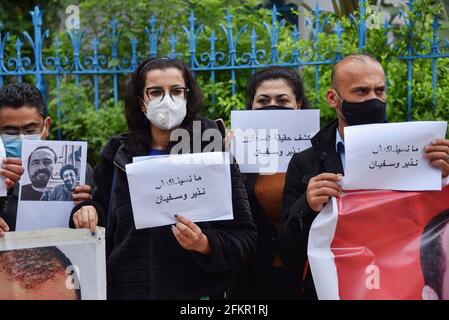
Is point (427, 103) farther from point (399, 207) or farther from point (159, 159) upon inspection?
point (159, 159)

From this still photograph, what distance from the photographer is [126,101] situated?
3.39 m

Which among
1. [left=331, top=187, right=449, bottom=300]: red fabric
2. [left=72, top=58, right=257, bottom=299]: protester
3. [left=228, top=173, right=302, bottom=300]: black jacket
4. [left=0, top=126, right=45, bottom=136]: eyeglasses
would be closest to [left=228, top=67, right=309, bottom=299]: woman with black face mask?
[left=228, top=173, right=302, bottom=300]: black jacket

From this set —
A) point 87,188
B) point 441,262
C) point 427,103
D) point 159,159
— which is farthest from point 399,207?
point 427,103

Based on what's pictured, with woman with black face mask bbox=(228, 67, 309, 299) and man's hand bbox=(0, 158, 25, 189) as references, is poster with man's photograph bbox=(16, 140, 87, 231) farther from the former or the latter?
woman with black face mask bbox=(228, 67, 309, 299)

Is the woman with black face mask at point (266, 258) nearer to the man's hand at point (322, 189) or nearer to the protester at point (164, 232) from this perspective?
the protester at point (164, 232)

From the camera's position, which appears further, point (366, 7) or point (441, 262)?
point (366, 7)

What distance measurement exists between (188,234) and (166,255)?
0.23 metres

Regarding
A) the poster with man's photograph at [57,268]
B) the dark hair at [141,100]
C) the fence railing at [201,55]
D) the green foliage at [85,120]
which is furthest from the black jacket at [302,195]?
the green foliage at [85,120]

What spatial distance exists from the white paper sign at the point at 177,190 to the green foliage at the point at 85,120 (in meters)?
2.91

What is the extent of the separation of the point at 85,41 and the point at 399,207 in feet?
13.7

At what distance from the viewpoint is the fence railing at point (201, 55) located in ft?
17.6

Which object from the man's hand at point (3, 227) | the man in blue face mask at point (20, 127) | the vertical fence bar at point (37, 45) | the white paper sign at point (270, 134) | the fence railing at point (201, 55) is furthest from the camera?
the vertical fence bar at point (37, 45)

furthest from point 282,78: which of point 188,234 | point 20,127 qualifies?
point 20,127

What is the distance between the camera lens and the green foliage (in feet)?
19.1
